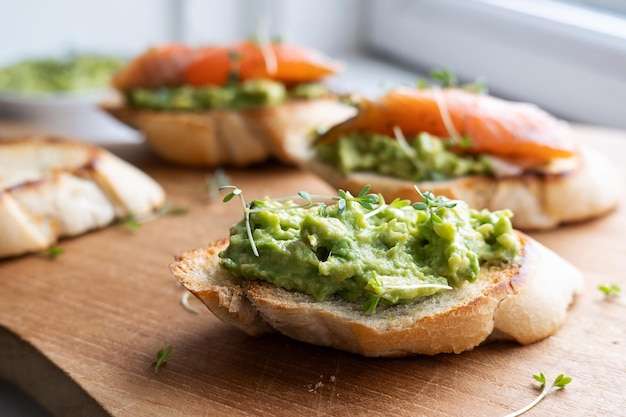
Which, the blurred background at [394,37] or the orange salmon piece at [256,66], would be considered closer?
the orange salmon piece at [256,66]

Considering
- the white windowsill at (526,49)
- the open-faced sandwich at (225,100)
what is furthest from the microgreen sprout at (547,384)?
the white windowsill at (526,49)

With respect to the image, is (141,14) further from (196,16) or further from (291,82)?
(291,82)

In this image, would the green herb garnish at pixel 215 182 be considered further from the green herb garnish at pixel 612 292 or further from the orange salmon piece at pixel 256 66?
the green herb garnish at pixel 612 292

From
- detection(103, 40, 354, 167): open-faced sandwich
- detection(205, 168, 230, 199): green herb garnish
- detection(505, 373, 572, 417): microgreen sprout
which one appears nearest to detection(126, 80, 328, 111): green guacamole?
detection(103, 40, 354, 167): open-faced sandwich

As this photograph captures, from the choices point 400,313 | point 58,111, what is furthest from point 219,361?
point 58,111

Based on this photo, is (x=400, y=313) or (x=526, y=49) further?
(x=526, y=49)

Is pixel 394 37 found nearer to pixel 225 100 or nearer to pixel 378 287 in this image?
pixel 225 100

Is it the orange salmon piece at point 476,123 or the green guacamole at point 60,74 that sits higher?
the orange salmon piece at point 476,123
